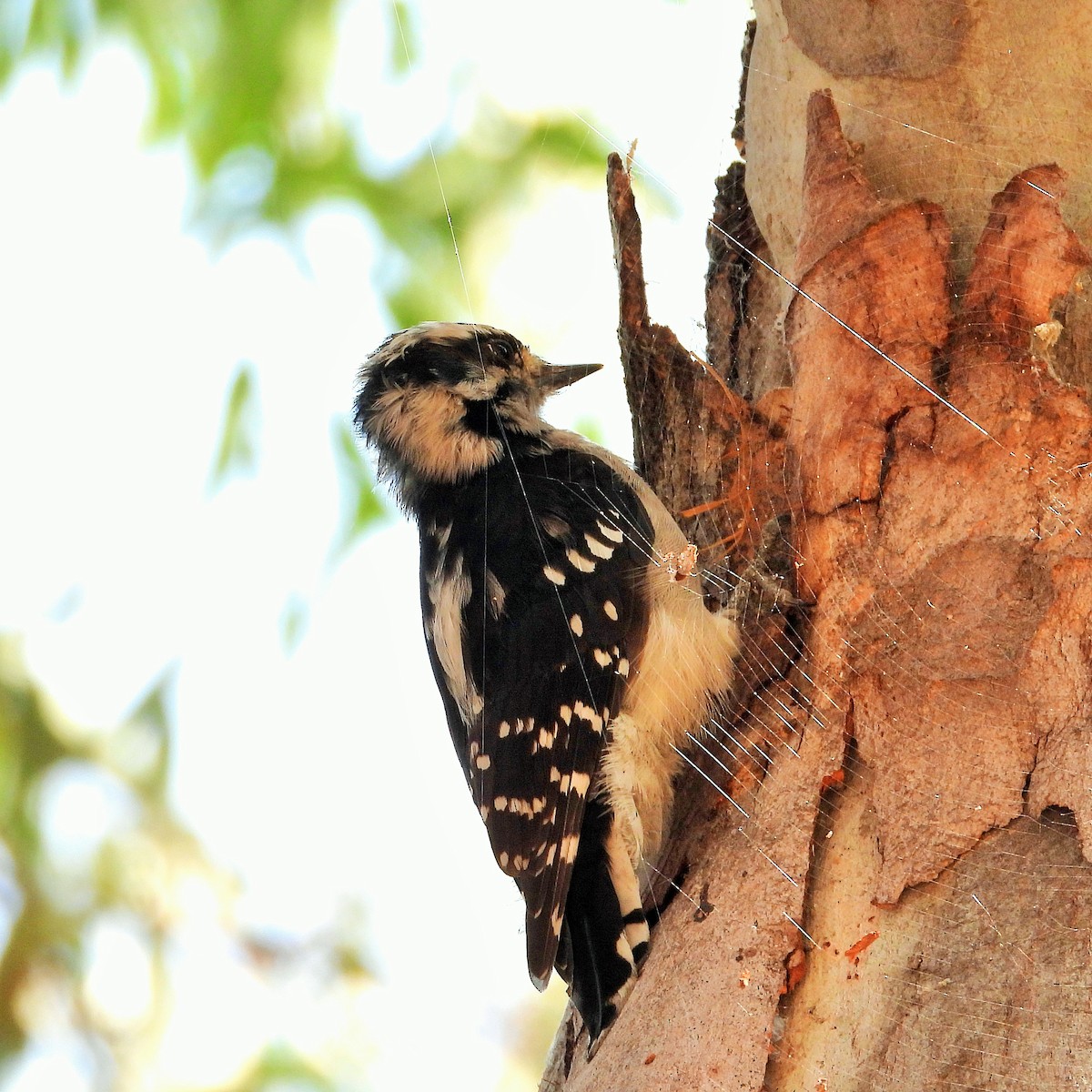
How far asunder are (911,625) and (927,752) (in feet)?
0.74

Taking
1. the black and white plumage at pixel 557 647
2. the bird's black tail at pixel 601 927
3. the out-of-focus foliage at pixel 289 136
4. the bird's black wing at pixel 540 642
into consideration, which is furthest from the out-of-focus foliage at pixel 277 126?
the bird's black tail at pixel 601 927

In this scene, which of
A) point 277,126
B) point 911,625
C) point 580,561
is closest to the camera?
point 911,625

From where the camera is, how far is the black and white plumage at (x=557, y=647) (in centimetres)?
235

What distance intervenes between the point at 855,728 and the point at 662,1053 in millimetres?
574

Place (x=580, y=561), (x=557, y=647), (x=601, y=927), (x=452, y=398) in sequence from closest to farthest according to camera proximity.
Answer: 1. (x=601, y=927)
2. (x=557, y=647)
3. (x=580, y=561)
4. (x=452, y=398)

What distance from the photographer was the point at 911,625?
1.93 metres

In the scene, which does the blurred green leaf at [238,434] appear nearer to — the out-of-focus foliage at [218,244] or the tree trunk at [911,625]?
the out-of-focus foliage at [218,244]

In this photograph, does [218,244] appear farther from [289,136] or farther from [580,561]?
[580,561]

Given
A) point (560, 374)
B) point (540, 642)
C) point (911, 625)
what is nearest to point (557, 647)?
point (540, 642)

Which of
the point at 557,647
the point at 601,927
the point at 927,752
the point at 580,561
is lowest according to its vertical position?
the point at 927,752

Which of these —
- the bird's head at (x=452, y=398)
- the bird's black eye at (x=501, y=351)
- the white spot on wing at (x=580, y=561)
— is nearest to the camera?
the white spot on wing at (x=580, y=561)

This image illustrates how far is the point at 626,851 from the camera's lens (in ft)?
7.79

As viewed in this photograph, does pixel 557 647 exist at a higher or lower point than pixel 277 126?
lower

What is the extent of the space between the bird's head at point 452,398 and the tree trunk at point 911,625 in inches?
32.7
